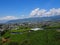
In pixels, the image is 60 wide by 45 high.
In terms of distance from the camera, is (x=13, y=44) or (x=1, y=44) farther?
(x=1, y=44)

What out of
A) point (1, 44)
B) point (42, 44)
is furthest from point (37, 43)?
point (1, 44)

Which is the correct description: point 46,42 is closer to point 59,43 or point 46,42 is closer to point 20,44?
point 59,43

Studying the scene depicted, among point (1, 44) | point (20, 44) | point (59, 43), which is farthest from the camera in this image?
point (1, 44)

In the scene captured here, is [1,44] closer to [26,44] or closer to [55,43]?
[26,44]

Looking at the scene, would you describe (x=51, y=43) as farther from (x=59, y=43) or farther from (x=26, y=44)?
(x=26, y=44)

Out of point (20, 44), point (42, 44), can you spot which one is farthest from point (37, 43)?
point (20, 44)

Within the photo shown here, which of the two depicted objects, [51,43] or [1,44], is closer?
[51,43]

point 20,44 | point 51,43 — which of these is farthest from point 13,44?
point 51,43

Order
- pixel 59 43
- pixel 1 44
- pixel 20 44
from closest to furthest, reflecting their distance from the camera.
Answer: pixel 59 43 → pixel 20 44 → pixel 1 44
